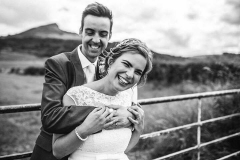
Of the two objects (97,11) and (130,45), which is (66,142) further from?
(97,11)

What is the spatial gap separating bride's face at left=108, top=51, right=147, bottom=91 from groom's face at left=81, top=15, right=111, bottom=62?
34 centimetres

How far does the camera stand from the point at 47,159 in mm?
1708

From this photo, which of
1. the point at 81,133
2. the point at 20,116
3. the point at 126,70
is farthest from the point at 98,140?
the point at 20,116

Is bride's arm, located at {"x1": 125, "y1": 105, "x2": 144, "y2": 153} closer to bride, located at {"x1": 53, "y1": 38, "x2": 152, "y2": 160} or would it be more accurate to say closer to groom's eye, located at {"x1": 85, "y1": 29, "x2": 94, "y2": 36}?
bride, located at {"x1": 53, "y1": 38, "x2": 152, "y2": 160}

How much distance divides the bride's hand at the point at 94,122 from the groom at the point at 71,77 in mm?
42

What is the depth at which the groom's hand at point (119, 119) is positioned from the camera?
5.17ft

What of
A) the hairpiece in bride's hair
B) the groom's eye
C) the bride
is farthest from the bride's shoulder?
the groom's eye

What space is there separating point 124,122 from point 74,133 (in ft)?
1.12

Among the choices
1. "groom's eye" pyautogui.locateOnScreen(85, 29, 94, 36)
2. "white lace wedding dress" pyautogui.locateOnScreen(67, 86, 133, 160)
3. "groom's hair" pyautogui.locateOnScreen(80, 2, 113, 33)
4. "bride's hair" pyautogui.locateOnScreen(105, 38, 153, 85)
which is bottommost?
"white lace wedding dress" pyautogui.locateOnScreen(67, 86, 133, 160)

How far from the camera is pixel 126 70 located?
1.66 m

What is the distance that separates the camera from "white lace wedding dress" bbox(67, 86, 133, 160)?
5.11ft

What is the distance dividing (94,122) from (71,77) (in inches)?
17.7

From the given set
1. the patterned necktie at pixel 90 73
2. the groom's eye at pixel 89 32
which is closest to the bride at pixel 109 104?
the patterned necktie at pixel 90 73

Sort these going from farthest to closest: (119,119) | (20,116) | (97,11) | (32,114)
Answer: (32,114) < (20,116) < (97,11) < (119,119)
